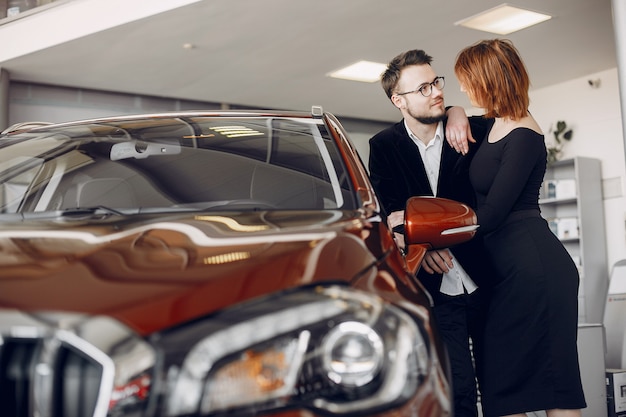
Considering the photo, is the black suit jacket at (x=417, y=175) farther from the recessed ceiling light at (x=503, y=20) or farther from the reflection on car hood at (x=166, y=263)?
the recessed ceiling light at (x=503, y=20)

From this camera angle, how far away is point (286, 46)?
721cm

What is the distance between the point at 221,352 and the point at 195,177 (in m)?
Answer: 0.84

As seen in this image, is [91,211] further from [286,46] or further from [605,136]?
[605,136]

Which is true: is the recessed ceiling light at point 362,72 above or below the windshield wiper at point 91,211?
above

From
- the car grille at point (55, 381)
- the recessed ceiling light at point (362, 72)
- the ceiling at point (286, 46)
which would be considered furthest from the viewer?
the recessed ceiling light at point (362, 72)

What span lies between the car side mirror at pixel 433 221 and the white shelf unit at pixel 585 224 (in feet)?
23.2

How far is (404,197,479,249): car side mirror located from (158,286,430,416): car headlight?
60 centimetres

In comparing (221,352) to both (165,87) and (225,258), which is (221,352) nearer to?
(225,258)

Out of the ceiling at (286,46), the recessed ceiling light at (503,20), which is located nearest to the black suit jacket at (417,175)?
the ceiling at (286,46)

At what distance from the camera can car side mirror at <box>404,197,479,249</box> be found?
151 centimetres

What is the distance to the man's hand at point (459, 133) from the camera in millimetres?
2400

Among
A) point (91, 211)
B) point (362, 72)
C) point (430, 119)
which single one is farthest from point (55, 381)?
point (362, 72)

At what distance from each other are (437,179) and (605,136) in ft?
21.9

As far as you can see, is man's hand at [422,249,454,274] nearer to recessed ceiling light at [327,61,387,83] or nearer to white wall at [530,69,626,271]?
recessed ceiling light at [327,61,387,83]
